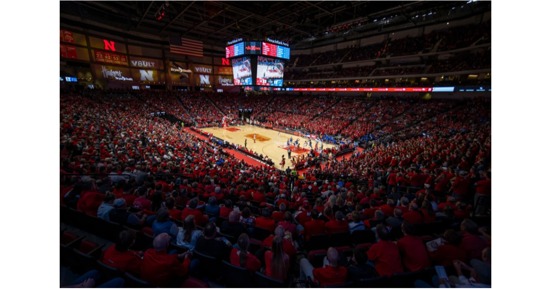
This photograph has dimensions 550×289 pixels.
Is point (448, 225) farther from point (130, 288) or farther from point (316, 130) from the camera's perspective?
point (316, 130)

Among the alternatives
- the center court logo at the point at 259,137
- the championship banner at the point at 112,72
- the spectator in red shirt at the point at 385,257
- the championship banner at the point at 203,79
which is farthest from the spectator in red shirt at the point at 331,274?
the championship banner at the point at 203,79

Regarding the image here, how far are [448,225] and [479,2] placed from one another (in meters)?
35.6

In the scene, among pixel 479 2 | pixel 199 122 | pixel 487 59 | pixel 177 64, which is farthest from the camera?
pixel 177 64

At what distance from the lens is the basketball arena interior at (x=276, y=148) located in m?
3.44

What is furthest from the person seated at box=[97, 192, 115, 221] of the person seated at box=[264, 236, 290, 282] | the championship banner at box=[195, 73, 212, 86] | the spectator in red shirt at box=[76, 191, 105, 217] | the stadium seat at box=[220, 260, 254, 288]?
the championship banner at box=[195, 73, 212, 86]

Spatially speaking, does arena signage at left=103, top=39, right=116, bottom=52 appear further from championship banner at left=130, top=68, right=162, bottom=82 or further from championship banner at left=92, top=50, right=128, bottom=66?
championship banner at left=130, top=68, right=162, bottom=82

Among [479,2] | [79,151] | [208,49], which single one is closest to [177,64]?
[208,49]

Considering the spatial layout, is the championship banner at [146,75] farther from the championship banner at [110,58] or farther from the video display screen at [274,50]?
the video display screen at [274,50]

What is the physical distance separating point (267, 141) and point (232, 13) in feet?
59.1

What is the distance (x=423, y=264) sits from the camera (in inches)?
132

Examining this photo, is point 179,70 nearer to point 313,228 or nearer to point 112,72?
point 112,72

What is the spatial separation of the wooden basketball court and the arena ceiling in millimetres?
15375

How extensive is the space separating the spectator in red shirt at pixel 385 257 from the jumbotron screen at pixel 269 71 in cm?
2797

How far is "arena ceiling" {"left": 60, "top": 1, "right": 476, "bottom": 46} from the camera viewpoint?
25375 millimetres
